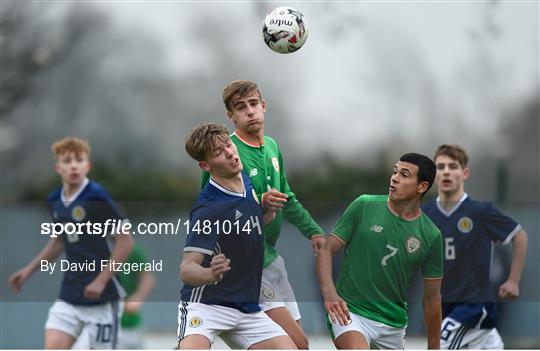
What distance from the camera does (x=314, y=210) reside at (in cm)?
869

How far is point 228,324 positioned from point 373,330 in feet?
3.16

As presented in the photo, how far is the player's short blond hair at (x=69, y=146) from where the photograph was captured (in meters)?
8.84

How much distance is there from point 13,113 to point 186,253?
1.63 metres

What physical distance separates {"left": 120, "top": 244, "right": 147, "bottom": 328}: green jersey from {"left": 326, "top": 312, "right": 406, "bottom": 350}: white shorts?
137cm

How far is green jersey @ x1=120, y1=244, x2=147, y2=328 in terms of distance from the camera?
8852 millimetres

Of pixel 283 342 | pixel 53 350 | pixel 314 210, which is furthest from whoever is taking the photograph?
pixel 53 350

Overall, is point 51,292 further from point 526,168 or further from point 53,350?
point 526,168

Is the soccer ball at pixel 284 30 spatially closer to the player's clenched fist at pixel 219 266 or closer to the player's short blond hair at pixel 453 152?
the player's short blond hair at pixel 453 152

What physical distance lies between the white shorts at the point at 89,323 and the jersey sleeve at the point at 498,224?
265cm

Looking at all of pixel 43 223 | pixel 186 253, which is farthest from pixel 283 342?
pixel 43 223

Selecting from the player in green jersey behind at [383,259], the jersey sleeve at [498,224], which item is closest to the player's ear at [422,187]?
the player in green jersey behind at [383,259]

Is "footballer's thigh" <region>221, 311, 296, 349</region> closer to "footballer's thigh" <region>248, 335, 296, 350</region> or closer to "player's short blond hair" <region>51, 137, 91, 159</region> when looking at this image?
"footballer's thigh" <region>248, 335, 296, 350</region>

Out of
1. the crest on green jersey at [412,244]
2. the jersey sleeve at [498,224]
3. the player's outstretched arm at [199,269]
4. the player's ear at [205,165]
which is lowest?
the player's outstretched arm at [199,269]

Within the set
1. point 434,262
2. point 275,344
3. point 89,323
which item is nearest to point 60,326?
point 89,323
